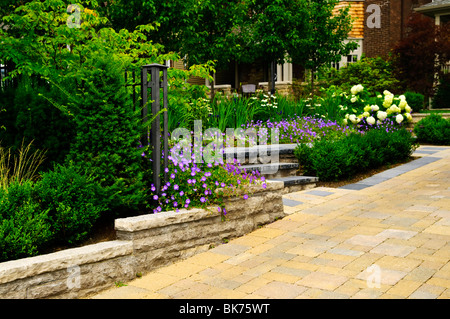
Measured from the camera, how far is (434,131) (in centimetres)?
1271

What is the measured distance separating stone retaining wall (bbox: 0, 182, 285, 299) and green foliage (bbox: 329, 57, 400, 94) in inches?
586

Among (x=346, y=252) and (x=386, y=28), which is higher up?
(x=386, y=28)

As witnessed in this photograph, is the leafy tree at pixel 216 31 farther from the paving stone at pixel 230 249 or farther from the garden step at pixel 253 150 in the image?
the paving stone at pixel 230 249

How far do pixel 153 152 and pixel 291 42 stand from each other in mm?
10185

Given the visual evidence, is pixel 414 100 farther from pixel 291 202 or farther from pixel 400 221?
pixel 400 221

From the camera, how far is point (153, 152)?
4832 mm

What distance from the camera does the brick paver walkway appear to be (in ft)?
12.4

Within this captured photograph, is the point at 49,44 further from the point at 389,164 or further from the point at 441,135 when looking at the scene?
the point at 441,135

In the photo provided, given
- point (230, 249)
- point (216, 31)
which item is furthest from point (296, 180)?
point (216, 31)

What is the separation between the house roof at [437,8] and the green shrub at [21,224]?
20208mm

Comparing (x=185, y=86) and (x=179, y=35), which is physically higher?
(x=179, y=35)

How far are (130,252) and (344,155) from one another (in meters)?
4.78
